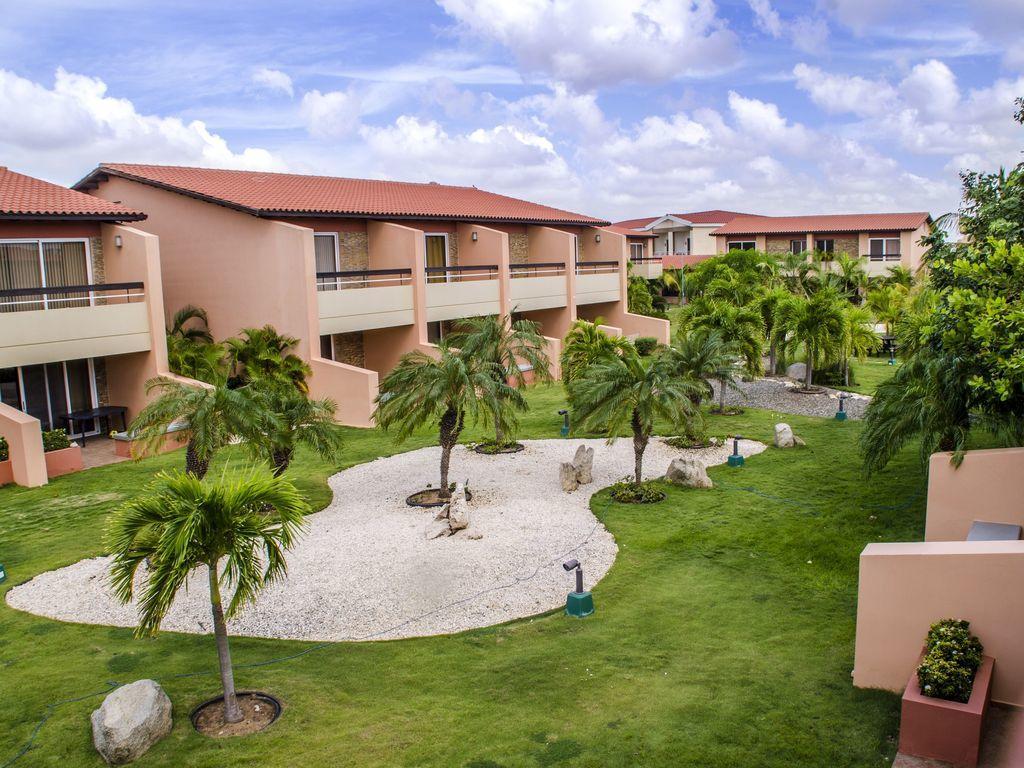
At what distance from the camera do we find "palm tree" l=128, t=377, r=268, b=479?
1375 centimetres

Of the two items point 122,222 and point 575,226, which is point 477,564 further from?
point 575,226

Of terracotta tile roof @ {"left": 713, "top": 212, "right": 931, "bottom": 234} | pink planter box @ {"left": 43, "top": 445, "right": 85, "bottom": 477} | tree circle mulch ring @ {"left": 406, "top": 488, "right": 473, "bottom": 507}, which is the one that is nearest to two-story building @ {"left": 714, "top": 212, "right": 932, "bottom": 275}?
terracotta tile roof @ {"left": 713, "top": 212, "right": 931, "bottom": 234}

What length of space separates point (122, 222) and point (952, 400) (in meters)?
21.6

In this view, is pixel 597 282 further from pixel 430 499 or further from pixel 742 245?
pixel 742 245

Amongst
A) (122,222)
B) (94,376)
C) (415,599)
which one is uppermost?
(122,222)

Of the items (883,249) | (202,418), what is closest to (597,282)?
(883,249)

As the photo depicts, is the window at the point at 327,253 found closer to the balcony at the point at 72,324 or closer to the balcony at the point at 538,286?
the balcony at the point at 72,324

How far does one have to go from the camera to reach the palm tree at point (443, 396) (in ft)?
55.4

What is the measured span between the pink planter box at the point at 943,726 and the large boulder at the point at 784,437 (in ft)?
45.3

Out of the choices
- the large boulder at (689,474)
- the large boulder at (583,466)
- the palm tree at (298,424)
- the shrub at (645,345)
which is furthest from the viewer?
the shrub at (645,345)

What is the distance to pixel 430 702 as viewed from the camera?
30.7 ft

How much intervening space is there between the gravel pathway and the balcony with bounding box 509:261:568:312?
9063mm

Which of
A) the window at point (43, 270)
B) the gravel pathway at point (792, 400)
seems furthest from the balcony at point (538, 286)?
the window at point (43, 270)

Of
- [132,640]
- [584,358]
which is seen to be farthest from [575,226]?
[132,640]
